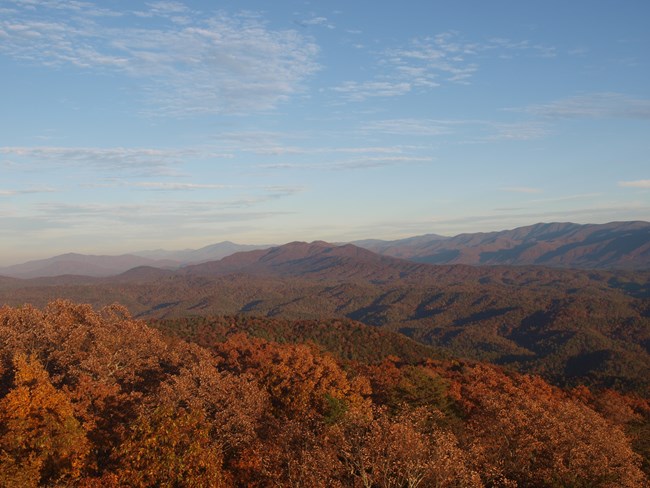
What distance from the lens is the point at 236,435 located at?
2817 centimetres

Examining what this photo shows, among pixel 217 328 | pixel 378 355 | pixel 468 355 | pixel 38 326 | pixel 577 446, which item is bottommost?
pixel 468 355

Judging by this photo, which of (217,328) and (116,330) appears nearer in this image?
(116,330)

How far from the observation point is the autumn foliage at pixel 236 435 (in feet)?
70.8

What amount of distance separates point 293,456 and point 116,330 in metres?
29.3

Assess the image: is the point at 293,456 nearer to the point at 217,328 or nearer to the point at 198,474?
the point at 198,474

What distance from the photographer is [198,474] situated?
22.0m

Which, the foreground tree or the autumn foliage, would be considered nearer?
the foreground tree

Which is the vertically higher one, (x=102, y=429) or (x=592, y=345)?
(x=102, y=429)

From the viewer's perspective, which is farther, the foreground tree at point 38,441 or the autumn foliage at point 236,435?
the autumn foliage at point 236,435

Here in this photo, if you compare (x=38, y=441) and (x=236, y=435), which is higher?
(x=38, y=441)

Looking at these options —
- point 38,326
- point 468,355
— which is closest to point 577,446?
point 38,326

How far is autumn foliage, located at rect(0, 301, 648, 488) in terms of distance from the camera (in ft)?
70.8

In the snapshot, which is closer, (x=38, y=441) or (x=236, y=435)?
(x=38, y=441)

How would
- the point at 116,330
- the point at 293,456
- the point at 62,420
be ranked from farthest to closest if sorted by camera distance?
1. the point at 116,330
2. the point at 62,420
3. the point at 293,456
